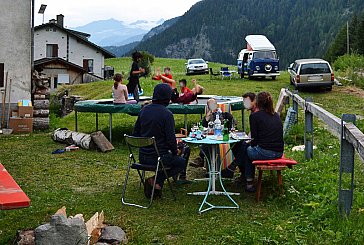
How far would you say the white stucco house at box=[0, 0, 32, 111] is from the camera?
17062 millimetres

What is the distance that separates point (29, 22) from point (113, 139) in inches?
216

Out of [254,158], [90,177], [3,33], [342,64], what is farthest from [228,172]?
[342,64]

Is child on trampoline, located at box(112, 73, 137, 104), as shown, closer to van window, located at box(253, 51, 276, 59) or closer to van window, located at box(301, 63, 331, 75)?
van window, located at box(301, 63, 331, 75)

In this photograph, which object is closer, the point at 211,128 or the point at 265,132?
the point at 265,132

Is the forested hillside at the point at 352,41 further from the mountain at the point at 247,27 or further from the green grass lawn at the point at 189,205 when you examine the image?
the green grass lawn at the point at 189,205

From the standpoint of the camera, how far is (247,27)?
5571 inches

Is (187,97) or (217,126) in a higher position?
(187,97)

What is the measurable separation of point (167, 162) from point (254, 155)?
1236 millimetres

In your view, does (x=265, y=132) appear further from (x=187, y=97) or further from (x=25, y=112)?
(x=25, y=112)

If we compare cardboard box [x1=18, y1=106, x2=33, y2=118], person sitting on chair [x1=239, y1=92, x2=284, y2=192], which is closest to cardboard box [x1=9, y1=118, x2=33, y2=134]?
cardboard box [x1=18, y1=106, x2=33, y2=118]

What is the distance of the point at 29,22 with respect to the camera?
17375 mm

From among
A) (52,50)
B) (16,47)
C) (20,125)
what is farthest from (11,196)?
(52,50)

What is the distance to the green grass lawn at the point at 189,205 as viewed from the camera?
19.9ft

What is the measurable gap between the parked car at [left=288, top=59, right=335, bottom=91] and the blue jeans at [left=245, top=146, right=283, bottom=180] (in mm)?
17609
